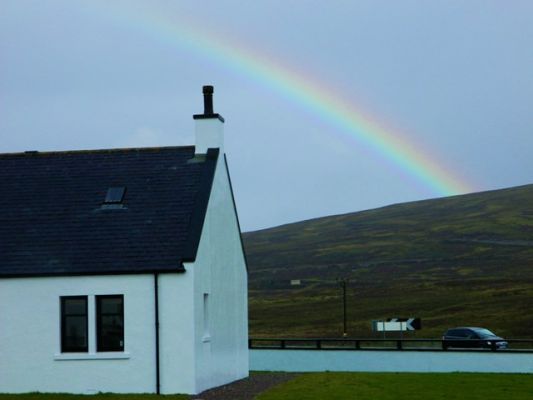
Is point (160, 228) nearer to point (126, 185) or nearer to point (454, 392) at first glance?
point (126, 185)

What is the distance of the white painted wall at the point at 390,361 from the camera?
46.0 metres

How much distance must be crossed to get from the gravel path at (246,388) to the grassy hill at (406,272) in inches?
1878

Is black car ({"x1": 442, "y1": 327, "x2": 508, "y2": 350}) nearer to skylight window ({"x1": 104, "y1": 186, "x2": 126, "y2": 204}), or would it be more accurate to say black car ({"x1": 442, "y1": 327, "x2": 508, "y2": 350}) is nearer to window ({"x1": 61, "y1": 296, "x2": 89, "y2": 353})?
skylight window ({"x1": 104, "y1": 186, "x2": 126, "y2": 204})

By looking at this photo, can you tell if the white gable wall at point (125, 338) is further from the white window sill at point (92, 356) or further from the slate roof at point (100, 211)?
the slate roof at point (100, 211)

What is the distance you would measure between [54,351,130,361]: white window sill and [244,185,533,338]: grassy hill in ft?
184

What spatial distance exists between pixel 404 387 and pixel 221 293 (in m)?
8.02

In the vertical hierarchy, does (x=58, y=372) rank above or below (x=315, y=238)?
below

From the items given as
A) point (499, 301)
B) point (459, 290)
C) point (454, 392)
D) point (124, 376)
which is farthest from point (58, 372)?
point (459, 290)

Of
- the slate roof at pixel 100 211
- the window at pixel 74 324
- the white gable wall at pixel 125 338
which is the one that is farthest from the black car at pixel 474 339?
the window at pixel 74 324

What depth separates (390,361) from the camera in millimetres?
49625

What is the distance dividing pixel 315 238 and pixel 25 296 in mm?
154945

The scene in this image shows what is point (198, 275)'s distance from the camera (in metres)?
32.3

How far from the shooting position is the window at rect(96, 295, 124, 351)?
105 feet

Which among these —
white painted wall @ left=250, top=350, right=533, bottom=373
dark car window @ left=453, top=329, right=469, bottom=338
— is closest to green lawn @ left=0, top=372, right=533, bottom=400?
white painted wall @ left=250, top=350, right=533, bottom=373
